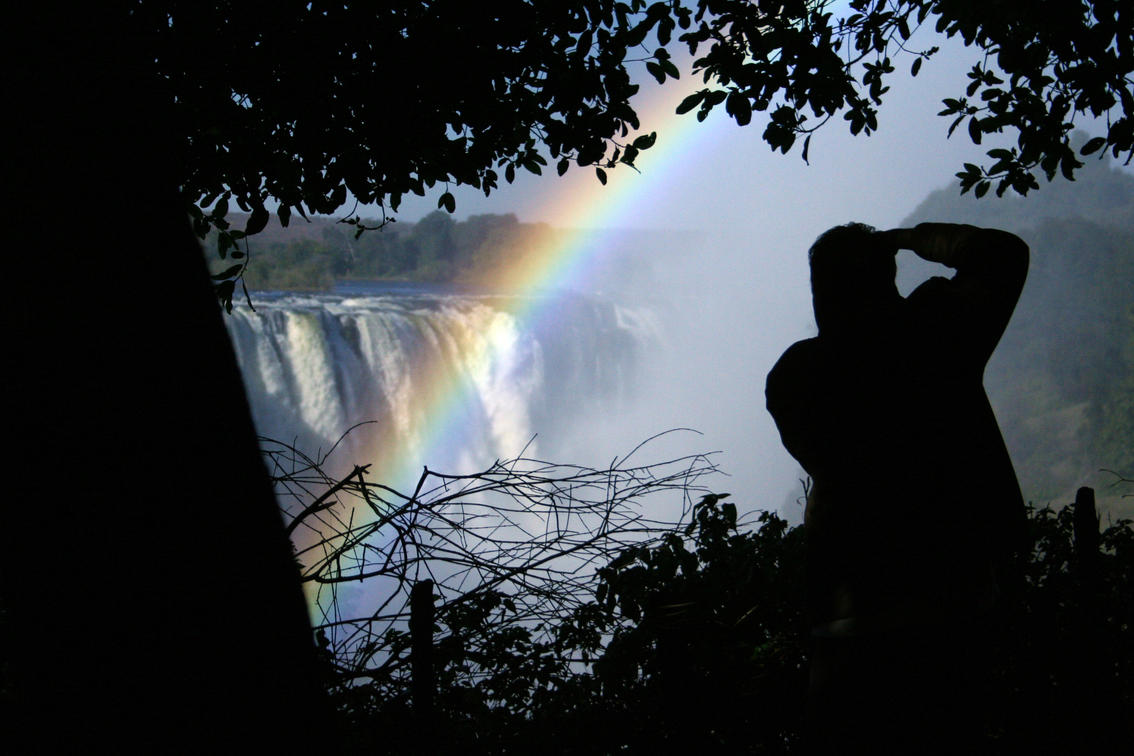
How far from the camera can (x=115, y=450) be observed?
143cm

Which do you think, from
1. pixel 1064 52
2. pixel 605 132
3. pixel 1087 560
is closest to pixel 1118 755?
pixel 1087 560

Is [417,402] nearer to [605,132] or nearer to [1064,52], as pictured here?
[605,132]

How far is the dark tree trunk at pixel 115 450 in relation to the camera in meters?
1.40

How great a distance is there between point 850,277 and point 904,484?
47 cm

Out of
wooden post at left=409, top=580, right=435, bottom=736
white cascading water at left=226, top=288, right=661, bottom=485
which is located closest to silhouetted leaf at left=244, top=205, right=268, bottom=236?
wooden post at left=409, top=580, right=435, bottom=736

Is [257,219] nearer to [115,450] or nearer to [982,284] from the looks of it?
[115,450]

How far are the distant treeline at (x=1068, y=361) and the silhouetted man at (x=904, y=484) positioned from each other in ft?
172

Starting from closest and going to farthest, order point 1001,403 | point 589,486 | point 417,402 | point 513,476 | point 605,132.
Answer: point 513,476 → point 589,486 → point 605,132 → point 417,402 → point 1001,403

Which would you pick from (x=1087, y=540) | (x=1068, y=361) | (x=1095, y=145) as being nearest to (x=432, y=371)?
(x=1095, y=145)

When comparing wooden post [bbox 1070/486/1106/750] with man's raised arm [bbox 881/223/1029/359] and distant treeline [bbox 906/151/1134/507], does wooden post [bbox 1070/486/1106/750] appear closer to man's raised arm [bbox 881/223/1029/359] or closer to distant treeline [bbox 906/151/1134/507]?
man's raised arm [bbox 881/223/1029/359]

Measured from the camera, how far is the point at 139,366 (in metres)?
1.46

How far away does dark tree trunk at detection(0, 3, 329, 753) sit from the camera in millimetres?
1400

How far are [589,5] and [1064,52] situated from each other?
1.87 meters

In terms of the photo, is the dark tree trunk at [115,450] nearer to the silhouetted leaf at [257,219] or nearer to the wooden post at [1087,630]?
the silhouetted leaf at [257,219]
